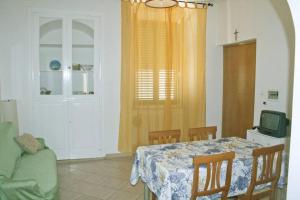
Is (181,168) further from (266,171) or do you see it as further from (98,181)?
(98,181)

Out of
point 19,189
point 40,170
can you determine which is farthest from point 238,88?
point 19,189

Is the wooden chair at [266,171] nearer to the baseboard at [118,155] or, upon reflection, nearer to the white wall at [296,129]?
the white wall at [296,129]

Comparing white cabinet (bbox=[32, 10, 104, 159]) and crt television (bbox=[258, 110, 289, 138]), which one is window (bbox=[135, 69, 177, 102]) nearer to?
white cabinet (bbox=[32, 10, 104, 159])

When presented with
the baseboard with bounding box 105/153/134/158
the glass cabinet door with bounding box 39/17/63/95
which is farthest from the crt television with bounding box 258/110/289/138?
the glass cabinet door with bounding box 39/17/63/95

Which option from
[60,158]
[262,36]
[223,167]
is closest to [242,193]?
[223,167]

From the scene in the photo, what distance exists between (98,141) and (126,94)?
38.8 inches

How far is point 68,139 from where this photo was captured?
4.30 m

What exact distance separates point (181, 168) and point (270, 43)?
8.65 ft

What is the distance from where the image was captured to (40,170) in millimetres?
2652

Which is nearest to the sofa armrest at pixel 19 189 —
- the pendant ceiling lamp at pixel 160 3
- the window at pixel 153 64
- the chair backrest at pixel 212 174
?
the chair backrest at pixel 212 174

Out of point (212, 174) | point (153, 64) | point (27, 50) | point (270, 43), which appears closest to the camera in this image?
point (212, 174)

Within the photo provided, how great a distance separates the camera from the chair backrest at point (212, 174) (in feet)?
6.06

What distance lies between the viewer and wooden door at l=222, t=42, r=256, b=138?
13.8ft

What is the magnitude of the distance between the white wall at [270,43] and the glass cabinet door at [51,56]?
312 cm
